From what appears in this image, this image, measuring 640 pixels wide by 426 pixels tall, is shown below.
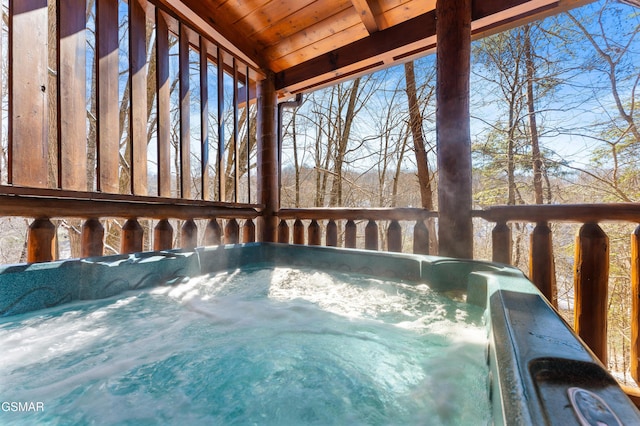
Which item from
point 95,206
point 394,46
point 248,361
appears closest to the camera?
point 248,361

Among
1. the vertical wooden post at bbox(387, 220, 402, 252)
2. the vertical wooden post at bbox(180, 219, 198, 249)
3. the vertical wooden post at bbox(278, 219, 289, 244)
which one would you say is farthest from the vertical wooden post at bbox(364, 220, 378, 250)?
the vertical wooden post at bbox(180, 219, 198, 249)

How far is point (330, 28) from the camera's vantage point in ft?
8.27

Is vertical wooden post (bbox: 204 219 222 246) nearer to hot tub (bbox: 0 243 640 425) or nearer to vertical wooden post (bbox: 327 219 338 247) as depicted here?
hot tub (bbox: 0 243 640 425)

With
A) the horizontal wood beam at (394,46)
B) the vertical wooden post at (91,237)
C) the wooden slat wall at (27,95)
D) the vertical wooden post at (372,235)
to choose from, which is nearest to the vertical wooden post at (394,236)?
the vertical wooden post at (372,235)

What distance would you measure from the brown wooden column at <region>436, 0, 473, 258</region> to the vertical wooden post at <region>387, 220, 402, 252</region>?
375 millimetres

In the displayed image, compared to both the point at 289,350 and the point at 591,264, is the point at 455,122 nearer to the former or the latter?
the point at 591,264

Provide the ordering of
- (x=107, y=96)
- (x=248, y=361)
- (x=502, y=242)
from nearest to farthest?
(x=248, y=361)
(x=502, y=242)
(x=107, y=96)

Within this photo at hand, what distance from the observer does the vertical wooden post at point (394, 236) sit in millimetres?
2166

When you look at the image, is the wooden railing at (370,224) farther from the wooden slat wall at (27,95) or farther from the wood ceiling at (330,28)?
the wooden slat wall at (27,95)

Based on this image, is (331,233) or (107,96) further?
(331,233)

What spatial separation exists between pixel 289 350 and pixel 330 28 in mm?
2678

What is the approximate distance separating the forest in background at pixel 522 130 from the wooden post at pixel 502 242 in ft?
8.94

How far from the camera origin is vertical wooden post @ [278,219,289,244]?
9.40ft

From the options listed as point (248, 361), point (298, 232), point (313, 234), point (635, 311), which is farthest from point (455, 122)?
point (248, 361)
